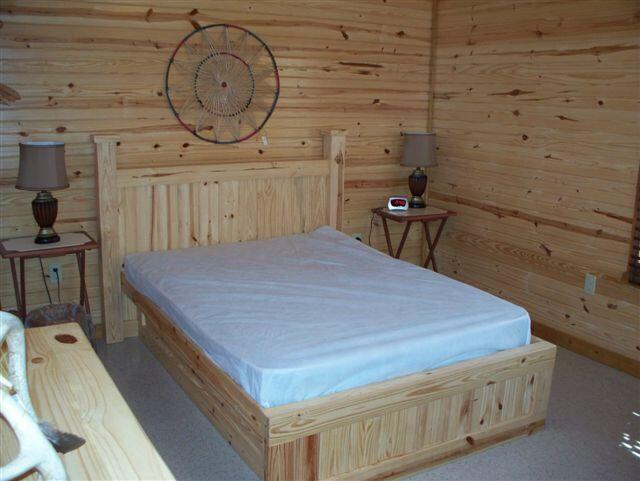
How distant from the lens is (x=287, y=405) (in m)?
2.32

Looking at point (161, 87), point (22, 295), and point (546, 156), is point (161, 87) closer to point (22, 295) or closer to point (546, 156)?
point (22, 295)

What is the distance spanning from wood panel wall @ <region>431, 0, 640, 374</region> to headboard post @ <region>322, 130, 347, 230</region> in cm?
86

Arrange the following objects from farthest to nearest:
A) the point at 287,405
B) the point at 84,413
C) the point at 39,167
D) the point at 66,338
→ the point at 39,167 → the point at 287,405 → the point at 66,338 → the point at 84,413

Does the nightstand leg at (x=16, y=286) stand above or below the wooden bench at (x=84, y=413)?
below

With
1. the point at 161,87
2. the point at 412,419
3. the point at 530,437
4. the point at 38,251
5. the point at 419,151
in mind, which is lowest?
the point at 530,437

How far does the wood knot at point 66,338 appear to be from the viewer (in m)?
1.63

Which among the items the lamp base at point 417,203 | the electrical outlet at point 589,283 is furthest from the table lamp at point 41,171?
the electrical outlet at point 589,283

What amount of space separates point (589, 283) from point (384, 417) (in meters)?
1.99

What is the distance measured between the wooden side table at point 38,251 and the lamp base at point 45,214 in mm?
45

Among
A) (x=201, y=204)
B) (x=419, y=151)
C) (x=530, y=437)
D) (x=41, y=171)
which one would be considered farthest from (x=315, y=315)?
(x=419, y=151)

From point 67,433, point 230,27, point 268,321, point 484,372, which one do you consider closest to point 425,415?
point 484,372

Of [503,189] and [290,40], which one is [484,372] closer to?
[503,189]

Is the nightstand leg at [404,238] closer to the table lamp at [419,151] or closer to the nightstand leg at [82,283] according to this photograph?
the table lamp at [419,151]

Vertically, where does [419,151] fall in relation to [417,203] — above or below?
above
